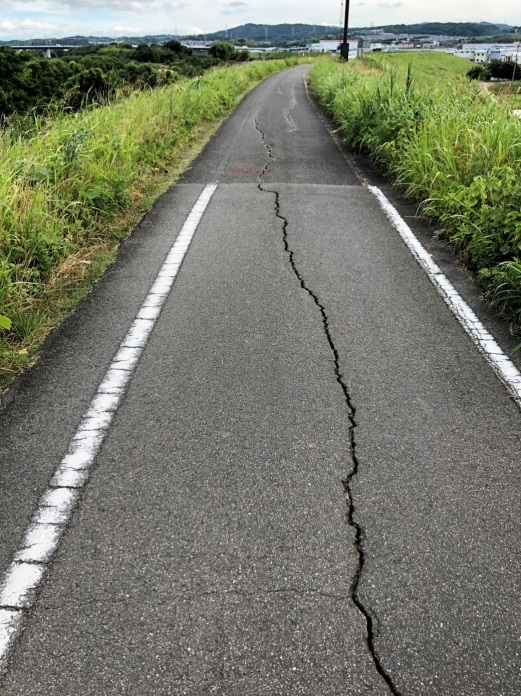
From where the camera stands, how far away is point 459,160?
21.4 ft

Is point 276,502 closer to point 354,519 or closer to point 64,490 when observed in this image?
point 354,519

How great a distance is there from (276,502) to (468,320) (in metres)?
2.31

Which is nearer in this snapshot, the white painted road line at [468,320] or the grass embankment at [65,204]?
the white painted road line at [468,320]

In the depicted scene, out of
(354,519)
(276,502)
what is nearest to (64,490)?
(276,502)

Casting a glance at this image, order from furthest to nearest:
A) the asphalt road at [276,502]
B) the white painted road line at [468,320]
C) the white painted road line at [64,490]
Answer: the white painted road line at [468,320] → the white painted road line at [64,490] → the asphalt road at [276,502]

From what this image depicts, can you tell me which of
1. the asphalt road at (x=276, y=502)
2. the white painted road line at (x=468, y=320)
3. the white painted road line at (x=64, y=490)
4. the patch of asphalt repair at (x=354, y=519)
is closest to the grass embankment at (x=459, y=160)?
the white painted road line at (x=468, y=320)

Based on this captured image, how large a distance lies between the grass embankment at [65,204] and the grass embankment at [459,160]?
314cm

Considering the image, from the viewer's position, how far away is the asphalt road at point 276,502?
5.43ft

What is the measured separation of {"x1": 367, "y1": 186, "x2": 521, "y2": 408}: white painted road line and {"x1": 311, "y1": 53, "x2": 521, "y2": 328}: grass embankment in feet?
0.84

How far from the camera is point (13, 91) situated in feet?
52.7

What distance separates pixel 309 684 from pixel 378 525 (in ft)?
2.28

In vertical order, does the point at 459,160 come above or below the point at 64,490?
above

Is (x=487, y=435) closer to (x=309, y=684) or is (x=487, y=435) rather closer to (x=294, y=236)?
(x=309, y=684)

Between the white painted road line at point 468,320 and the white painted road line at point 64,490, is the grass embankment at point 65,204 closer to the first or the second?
the white painted road line at point 64,490
